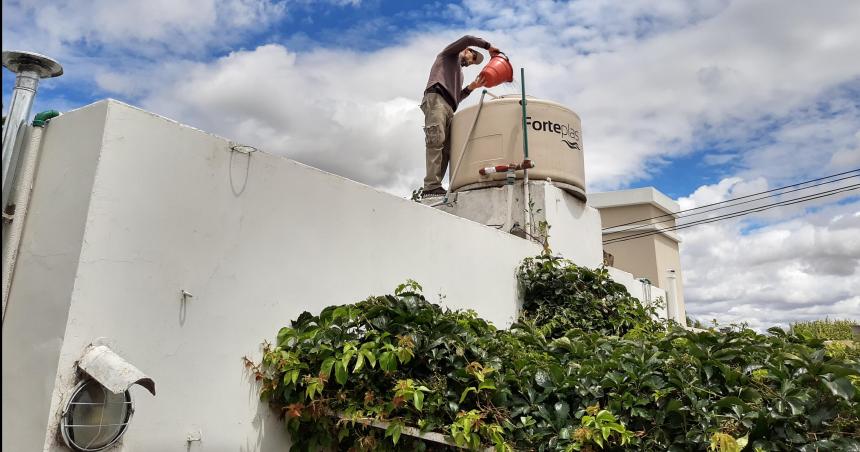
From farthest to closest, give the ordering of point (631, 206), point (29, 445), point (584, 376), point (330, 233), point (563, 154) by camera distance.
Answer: point (631, 206), point (563, 154), point (330, 233), point (584, 376), point (29, 445)

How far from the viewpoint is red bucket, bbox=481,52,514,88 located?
764cm

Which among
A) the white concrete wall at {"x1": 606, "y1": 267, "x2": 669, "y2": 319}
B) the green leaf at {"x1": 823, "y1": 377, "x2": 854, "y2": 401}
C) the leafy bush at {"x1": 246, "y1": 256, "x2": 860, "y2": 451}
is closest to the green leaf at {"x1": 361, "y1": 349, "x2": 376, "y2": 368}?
the leafy bush at {"x1": 246, "y1": 256, "x2": 860, "y2": 451}

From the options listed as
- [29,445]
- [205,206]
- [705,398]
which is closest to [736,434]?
[705,398]

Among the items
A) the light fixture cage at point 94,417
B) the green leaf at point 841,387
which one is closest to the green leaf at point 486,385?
the green leaf at point 841,387

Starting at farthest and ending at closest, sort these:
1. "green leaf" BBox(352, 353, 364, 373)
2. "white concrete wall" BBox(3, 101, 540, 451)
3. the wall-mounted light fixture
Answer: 1. "green leaf" BBox(352, 353, 364, 373)
2. "white concrete wall" BBox(3, 101, 540, 451)
3. the wall-mounted light fixture

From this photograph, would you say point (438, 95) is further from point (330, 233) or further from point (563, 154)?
point (330, 233)

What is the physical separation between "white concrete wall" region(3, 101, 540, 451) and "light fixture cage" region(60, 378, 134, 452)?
56 millimetres

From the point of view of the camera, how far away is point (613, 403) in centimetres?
298

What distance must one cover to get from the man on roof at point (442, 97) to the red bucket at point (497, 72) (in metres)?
0.09

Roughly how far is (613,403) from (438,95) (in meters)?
5.53

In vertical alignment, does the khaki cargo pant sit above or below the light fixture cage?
above

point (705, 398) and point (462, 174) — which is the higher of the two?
point (462, 174)

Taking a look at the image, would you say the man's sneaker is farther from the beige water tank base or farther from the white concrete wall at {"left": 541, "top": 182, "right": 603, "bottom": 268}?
the white concrete wall at {"left": 541, "top": 182, "right": 603, "bottom": 268}

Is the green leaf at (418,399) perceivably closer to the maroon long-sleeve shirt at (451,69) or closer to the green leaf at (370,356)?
the green leaf at (370,356)
